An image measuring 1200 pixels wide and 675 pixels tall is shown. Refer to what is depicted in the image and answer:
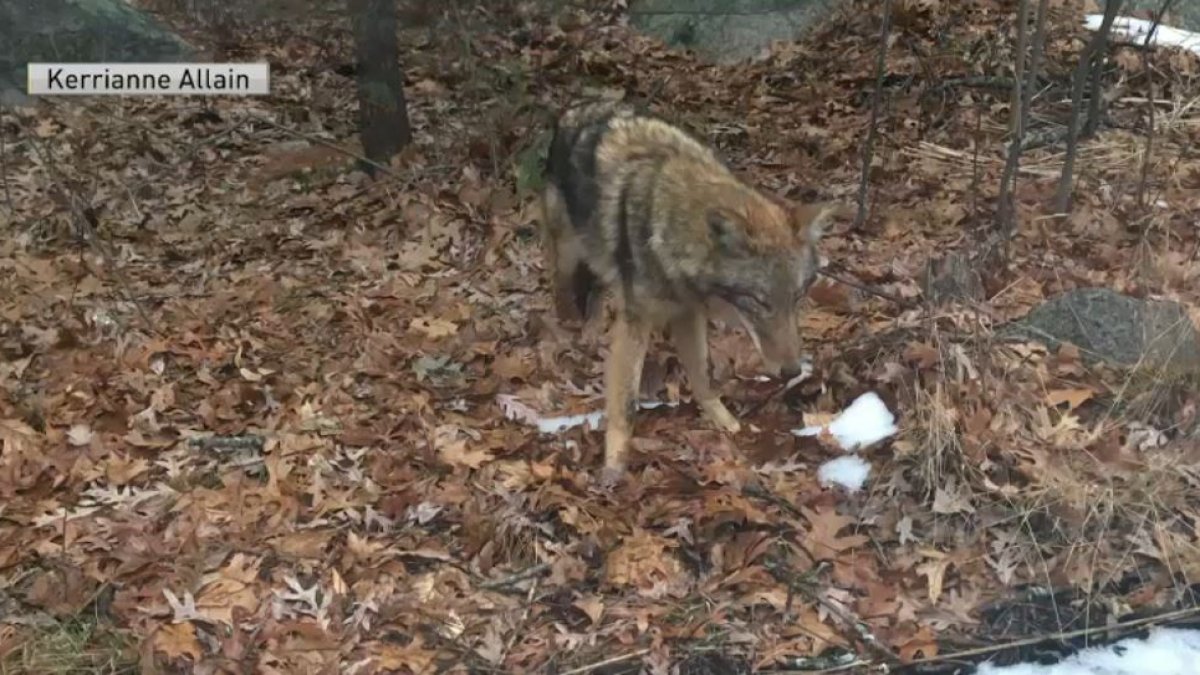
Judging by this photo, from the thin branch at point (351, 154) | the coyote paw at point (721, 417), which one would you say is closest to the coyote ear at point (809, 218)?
the coyote paw at point (721, 417)

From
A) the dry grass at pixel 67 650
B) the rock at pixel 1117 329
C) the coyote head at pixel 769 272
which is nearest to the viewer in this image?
the dry grass at pixel 67 650

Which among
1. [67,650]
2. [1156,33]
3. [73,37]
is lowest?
[67,650]

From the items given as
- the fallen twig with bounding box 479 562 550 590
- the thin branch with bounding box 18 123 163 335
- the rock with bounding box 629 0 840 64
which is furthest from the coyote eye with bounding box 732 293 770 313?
the rock with bounding box 629 0 840 64

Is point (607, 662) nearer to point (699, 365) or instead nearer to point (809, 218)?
point (699, 365)

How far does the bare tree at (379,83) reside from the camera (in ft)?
33.4

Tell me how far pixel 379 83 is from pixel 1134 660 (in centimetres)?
823

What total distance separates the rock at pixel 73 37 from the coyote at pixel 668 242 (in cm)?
826

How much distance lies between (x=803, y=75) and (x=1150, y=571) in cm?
841

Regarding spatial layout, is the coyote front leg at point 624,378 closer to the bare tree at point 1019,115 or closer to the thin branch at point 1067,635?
the thin branch at point 1067,635

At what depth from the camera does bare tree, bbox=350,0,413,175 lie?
10188 mm

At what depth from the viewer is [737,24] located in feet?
43.0

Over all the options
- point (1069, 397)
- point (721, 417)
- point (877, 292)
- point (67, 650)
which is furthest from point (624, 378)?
point (67, 650)

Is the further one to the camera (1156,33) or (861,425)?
(1156,33)

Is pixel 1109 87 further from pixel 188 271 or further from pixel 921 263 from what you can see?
pixel 188 271
